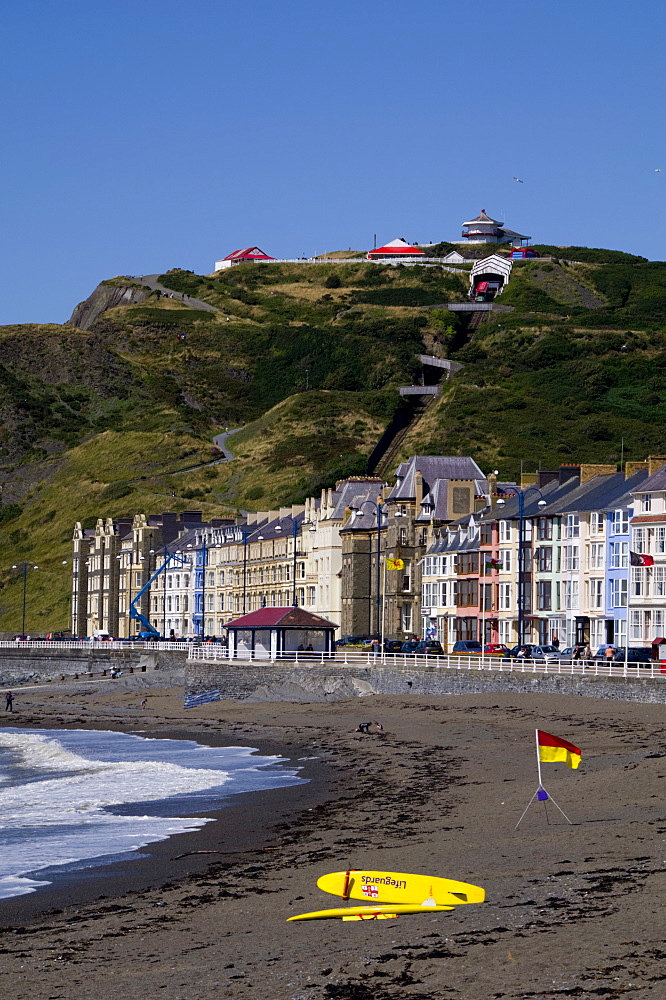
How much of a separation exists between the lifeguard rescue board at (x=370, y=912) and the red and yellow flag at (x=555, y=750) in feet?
23.2

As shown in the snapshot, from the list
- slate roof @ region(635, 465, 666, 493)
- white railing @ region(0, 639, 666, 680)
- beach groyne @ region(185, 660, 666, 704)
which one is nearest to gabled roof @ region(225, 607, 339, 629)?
white railing @ region(0, 639, 666, 680)

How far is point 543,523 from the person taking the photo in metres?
79.1

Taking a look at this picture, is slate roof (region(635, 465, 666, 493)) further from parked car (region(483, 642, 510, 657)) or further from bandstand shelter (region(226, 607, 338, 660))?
bandstand shelter (region(226, 607, 338, 660))

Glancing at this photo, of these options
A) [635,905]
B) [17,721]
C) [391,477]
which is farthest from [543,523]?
[391,477]

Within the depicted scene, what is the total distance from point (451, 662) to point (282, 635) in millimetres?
15525

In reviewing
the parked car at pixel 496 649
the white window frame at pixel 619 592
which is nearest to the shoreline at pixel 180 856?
the parked car at pixel 496 649

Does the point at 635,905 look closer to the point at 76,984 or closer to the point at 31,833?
the point at 76,984

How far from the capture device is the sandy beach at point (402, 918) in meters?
16.9

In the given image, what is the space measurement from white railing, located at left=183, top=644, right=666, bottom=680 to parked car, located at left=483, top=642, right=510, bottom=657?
423 cm

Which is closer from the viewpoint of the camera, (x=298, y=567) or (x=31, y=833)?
(x=31, y=833)

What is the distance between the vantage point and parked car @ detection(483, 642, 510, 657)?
71312mm

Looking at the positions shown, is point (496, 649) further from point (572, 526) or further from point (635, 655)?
point (635, 655)

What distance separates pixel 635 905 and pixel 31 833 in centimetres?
1721

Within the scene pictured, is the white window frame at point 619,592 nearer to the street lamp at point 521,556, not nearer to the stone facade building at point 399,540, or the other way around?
the street lamp at point 521,556
